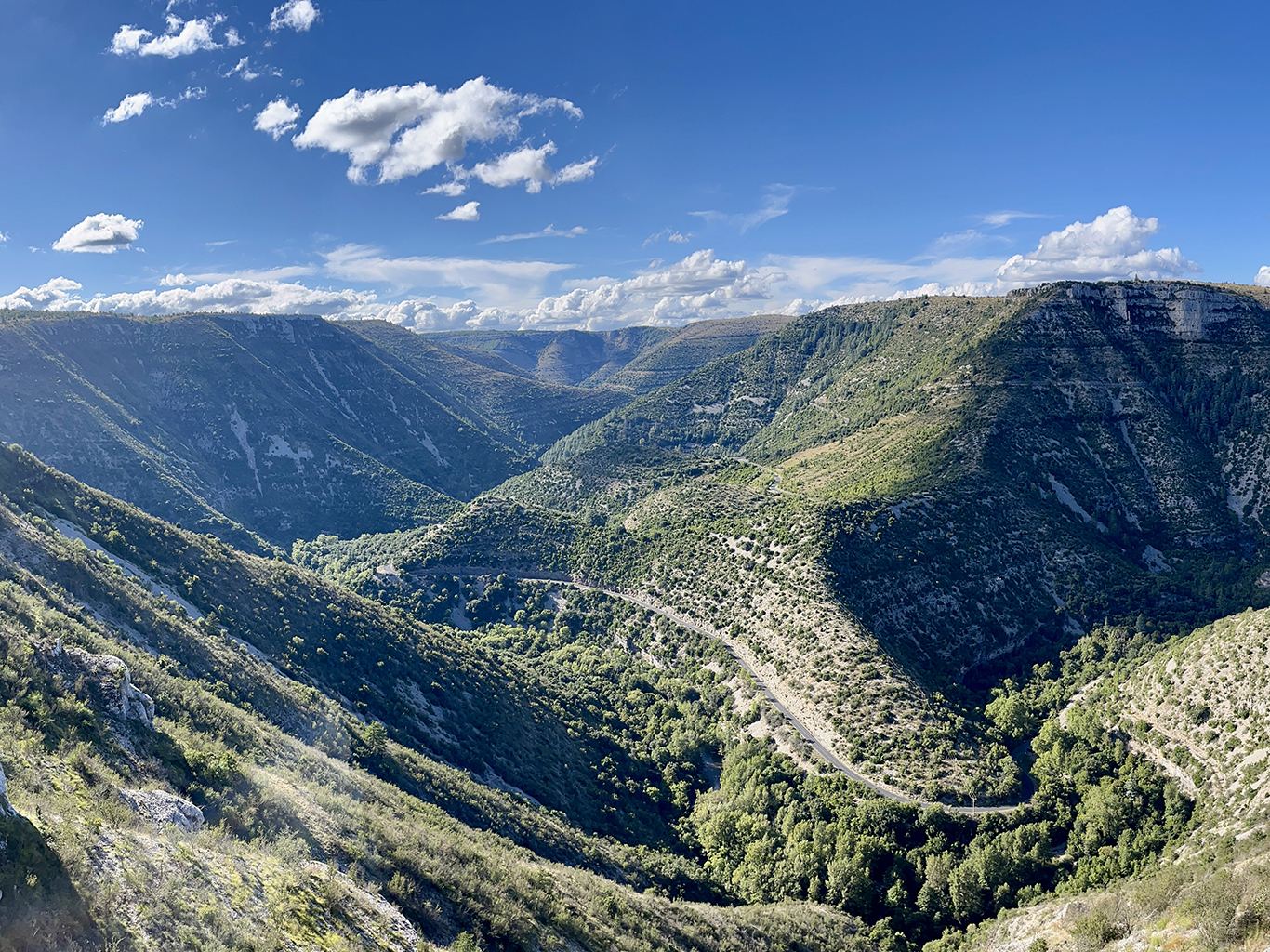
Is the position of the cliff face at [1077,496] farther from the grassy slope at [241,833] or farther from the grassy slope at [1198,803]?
the grassy slope at [241,833]

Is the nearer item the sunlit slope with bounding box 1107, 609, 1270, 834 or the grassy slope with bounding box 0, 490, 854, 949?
the grassy slope with bounding box 0, 490, 854, 949

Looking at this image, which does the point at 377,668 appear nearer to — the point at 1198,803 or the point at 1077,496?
the point at 1198,803

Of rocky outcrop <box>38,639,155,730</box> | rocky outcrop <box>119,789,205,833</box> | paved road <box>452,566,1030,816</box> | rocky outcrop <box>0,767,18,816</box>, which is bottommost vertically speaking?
paved road <box>452,566,1030,816</box>

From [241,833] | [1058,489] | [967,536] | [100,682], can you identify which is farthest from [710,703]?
[1058,489]

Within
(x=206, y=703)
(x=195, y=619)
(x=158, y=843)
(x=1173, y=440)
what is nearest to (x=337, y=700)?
(x=195, y=619)

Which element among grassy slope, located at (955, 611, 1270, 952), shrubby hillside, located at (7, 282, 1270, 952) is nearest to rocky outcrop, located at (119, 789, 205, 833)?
shrubby hillside, located at (7, 282, 1270, 952)

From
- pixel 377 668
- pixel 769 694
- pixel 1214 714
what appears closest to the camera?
pixel 1214 714

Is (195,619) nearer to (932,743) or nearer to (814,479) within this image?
(932,743)

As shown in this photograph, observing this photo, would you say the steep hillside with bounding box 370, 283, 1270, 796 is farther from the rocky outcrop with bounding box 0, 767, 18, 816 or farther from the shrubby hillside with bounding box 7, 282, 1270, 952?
the rocky outcrop with bounding box 0, 767, 18, 816
